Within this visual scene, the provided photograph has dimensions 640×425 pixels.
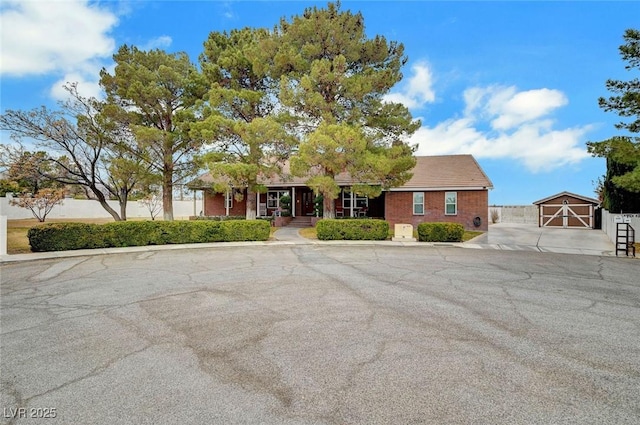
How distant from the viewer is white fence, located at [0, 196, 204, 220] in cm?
2809

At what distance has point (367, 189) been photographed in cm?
1805

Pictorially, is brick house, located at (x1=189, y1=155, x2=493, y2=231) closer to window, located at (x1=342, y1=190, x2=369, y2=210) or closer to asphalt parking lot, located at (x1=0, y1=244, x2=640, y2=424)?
window, located at (x1=342, y1=190, x2=369, y2=210)

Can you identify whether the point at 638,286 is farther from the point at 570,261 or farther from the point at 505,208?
the point at 505,208

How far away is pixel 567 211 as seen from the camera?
26.0 metres

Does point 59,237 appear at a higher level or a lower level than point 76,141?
lower

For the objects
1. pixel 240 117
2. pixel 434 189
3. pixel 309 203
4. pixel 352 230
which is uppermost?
pixel 240 117

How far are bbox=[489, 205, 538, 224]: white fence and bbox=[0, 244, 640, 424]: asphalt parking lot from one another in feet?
86.3

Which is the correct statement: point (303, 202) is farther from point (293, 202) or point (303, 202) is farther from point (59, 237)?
point (59, 237)

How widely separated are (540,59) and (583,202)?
1687 centimetres

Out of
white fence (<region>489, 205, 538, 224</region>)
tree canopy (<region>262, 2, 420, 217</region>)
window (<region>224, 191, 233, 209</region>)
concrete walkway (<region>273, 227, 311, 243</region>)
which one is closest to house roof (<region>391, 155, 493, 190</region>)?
tree canopy (<region>262, 2, 420, 217</region>)

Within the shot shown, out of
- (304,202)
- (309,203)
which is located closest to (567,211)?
(309,203)

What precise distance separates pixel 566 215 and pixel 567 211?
11.9 inches

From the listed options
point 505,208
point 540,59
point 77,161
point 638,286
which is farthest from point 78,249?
point 505,208

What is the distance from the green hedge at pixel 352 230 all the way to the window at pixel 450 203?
6719 millimetres
